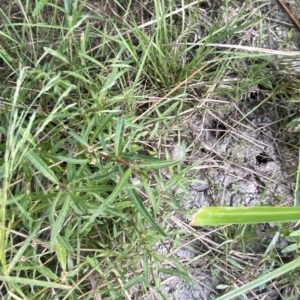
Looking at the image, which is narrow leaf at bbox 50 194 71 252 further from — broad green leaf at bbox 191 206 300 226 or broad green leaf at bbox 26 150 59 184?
broad green leaf at bbox 191 206 300 226

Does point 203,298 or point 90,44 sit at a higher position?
point 90,44

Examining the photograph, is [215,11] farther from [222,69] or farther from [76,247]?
[76,247]

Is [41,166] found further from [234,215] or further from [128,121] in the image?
[234,215]

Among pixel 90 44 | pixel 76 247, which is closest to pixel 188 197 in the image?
pixel 76 247

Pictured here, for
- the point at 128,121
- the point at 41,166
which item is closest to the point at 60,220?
the point at 41,166

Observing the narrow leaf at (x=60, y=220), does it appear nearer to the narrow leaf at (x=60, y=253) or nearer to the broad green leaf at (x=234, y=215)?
the narrow leaf at (x=60, y=253)

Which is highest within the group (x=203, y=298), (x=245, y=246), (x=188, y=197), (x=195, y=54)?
(x=195, y=54)
